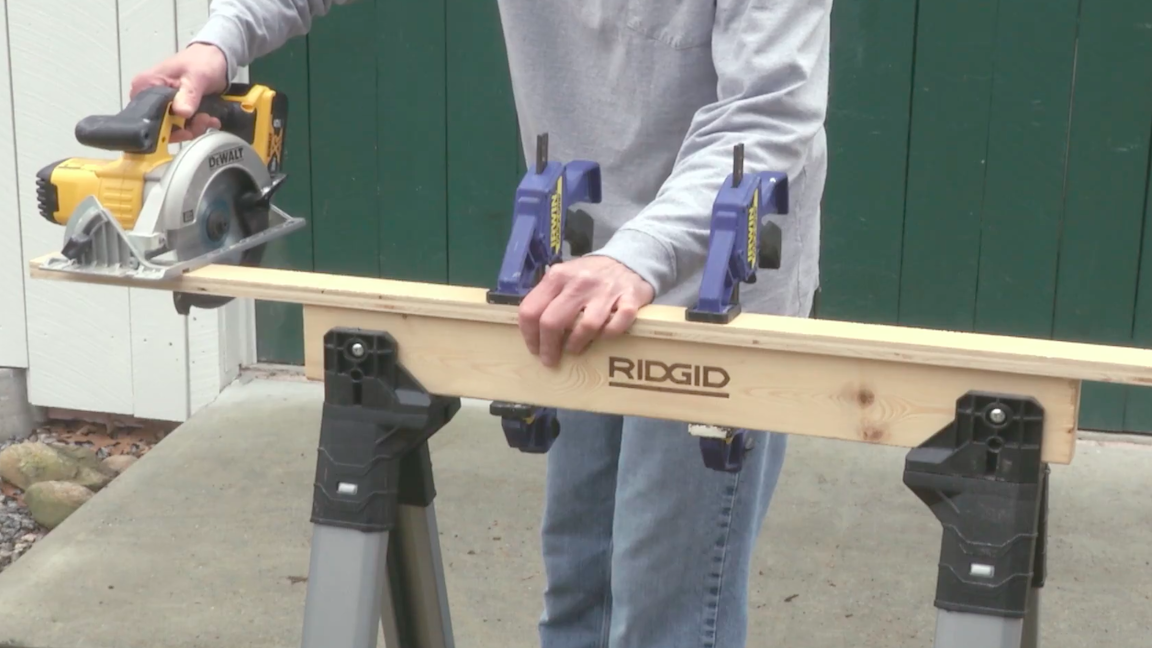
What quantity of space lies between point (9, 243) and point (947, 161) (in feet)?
9.02

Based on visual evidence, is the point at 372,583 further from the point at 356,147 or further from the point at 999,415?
the point at 356,147

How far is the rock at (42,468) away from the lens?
4375 millimetres

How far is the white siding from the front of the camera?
14.1ft

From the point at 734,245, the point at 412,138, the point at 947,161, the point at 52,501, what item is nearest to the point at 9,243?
the point at 52,501

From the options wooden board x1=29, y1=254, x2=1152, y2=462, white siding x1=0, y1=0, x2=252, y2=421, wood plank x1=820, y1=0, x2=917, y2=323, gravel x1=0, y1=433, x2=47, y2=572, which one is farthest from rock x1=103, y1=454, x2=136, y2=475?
wooden board x1=29, y1=254, x2=1152, y2=462

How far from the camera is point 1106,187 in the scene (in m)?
4.16

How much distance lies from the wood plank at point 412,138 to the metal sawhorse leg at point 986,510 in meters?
2.85

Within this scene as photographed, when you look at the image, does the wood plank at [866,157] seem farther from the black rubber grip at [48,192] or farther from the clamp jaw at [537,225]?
the black rubber grip at [48,192]

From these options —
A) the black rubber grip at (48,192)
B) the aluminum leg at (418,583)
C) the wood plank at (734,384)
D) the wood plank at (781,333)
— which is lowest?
the aluminum leg at (418,583)

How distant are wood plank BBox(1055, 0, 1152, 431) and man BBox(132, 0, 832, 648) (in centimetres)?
207

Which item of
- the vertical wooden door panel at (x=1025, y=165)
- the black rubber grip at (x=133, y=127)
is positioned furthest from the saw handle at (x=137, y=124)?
the vertical wooden door panel at (x=1025, y=165)

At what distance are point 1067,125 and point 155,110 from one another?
109 inches

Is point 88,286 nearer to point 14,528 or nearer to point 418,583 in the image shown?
point 14,528

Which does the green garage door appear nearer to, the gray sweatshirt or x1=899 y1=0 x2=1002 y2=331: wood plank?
x1=899 y1=0 x2=1002 y2=331: wood plank
